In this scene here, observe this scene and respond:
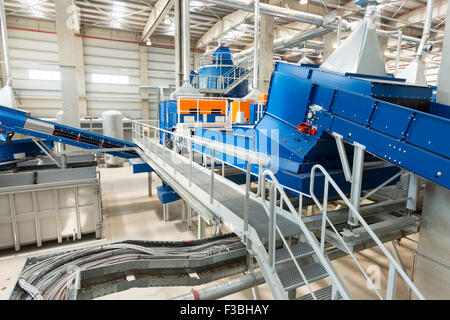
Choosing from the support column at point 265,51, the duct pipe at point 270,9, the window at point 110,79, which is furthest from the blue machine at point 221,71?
the window at point 110,79

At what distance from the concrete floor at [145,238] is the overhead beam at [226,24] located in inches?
411

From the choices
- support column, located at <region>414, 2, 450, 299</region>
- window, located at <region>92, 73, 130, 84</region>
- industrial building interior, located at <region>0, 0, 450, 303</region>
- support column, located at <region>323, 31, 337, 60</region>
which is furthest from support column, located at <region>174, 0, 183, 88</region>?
window, located at <region>92, 73, 130, 84</region>

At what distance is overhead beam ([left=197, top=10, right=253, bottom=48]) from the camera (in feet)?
48.7

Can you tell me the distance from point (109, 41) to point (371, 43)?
21.4 metres

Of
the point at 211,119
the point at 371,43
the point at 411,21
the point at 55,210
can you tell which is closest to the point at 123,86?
the point at 211,119

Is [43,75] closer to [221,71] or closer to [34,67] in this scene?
[34,67]

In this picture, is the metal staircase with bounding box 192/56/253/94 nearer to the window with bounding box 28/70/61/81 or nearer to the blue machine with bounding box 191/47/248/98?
the blue machine with bounding box 191/47/248/98

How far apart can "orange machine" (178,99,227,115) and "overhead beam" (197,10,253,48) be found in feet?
24.4

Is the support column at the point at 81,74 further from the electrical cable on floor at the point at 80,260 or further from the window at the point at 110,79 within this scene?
the electrical cable on floor at the point at 80,260

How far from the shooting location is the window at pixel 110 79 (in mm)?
20109

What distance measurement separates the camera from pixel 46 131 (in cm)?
786

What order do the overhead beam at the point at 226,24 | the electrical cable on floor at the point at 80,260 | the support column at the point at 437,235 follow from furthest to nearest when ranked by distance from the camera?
the overhead beam at the point at 226,24 → the support column at the point at 437,235 → the electrical cable on floor at the point at 80,260

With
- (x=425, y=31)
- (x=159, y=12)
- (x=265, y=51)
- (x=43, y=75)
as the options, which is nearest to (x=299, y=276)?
(x=425, y=31)

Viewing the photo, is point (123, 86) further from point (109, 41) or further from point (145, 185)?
point (145, 185)
